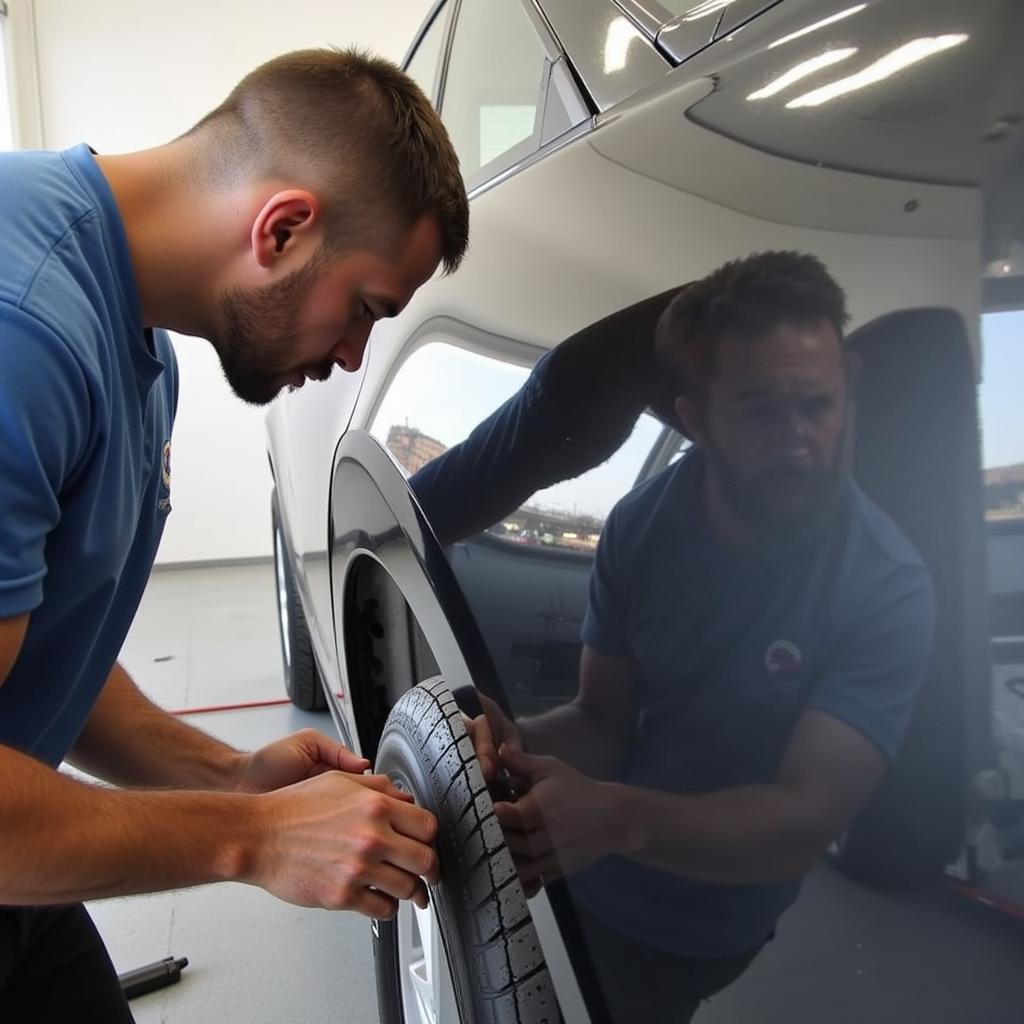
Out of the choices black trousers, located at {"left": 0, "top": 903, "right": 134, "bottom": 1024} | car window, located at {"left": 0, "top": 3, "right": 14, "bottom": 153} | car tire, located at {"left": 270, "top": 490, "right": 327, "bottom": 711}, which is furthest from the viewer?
car window, located at {"left": 0, "top": 3, "right": 14, "bottom": 153}

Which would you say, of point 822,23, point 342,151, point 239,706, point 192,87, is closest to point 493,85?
point 342,151

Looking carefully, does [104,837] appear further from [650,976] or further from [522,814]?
[650,976]

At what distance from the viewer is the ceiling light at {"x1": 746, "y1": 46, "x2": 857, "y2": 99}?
60 cm

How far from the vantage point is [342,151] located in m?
0.93

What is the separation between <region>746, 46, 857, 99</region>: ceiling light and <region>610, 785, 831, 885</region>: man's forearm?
0.45 meters

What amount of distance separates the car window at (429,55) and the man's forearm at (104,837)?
1.38 m

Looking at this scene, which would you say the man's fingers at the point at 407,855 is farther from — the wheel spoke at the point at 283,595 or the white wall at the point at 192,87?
the white wall at the point at 192,87

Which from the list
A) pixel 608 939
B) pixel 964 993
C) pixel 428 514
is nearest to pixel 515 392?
pixel 428 514

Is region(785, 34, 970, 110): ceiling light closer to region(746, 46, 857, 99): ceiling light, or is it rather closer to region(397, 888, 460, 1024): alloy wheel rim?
region(746, 46, 857, 99): ceiling light

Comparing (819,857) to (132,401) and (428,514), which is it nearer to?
(428,514)

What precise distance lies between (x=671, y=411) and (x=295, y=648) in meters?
2.49

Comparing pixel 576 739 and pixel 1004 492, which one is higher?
pixel 1004 492

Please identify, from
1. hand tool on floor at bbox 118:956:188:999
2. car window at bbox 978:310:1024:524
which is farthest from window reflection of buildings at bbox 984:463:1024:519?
hand tool on floor at bbox 118:956:188:999

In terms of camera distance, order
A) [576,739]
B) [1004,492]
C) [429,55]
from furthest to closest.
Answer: [429,55] < [576,739] < [1004,492]
